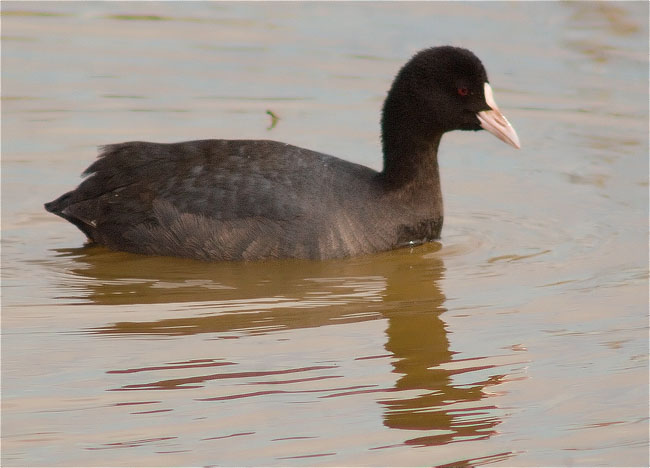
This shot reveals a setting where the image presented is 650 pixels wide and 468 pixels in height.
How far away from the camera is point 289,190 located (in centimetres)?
739

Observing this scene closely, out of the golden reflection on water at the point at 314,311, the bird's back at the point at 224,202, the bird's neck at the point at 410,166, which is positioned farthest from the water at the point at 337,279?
the bird's neck at the point at 410,166

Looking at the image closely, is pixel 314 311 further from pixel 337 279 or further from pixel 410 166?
pixel 410 166

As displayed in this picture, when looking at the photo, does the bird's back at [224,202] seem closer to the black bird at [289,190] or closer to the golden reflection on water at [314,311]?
the black bird at [289,190]

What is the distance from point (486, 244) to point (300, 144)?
219 centimetres

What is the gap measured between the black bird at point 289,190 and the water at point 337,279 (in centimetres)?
15

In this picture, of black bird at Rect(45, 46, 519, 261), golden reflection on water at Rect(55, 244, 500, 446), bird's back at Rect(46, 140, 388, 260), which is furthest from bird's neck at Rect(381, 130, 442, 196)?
golden reflection on water at Rect(55, 244, 500, 446)

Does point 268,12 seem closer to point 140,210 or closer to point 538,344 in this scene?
point 140,210

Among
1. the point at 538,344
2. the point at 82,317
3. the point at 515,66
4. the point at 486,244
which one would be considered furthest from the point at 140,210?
the point at 515,66

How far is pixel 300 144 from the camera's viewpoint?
9.52 m

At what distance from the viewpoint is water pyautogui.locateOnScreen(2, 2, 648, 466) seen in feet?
16.7

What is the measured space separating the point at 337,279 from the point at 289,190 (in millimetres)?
660

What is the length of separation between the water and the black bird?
6.0 inches

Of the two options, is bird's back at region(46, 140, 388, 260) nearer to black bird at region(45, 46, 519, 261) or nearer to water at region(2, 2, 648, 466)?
black bird at region(45, 46, 519, 261)

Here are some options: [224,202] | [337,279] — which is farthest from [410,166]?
[224,202]
